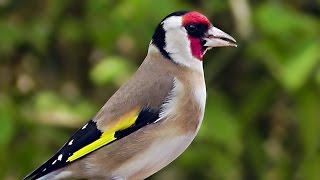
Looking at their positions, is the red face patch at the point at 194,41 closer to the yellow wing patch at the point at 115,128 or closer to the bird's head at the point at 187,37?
the bird's head at the point at 187,37

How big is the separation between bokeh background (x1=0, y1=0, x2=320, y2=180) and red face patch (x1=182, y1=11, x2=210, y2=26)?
4.98 feet

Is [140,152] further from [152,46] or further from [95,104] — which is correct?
[95,104]

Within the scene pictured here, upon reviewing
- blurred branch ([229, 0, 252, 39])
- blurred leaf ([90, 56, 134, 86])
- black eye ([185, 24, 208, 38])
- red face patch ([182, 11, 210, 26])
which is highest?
blurred branch ([229, 0, 252, 39])

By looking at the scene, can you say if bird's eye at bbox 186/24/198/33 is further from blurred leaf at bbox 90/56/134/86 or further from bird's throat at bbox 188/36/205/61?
blurred leaf at bbox 90/56/134/86

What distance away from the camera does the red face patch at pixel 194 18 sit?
10.2 feet

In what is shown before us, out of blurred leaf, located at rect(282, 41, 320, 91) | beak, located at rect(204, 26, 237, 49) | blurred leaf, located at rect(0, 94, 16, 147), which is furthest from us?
blurred leaf, located at rect(0, 94, 16, 147)

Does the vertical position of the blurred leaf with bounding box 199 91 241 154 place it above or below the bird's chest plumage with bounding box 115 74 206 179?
above

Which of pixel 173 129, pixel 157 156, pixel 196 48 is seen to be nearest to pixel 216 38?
pixel 196 48

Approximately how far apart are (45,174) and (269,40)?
86.9 inches

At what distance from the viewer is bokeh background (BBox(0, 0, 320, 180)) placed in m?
4.81

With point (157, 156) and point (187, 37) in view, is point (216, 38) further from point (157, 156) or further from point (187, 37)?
point (157, 156)

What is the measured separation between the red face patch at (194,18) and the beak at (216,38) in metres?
0.03

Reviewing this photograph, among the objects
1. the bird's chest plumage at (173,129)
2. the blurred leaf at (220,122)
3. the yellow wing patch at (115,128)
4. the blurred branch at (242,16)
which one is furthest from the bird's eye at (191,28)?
the blurred branch at (242,16)

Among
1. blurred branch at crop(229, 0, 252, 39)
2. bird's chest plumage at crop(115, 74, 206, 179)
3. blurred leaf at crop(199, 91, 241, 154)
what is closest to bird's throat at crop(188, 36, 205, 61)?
bird's chest plumage at crop(115, 74, 206, 179)
